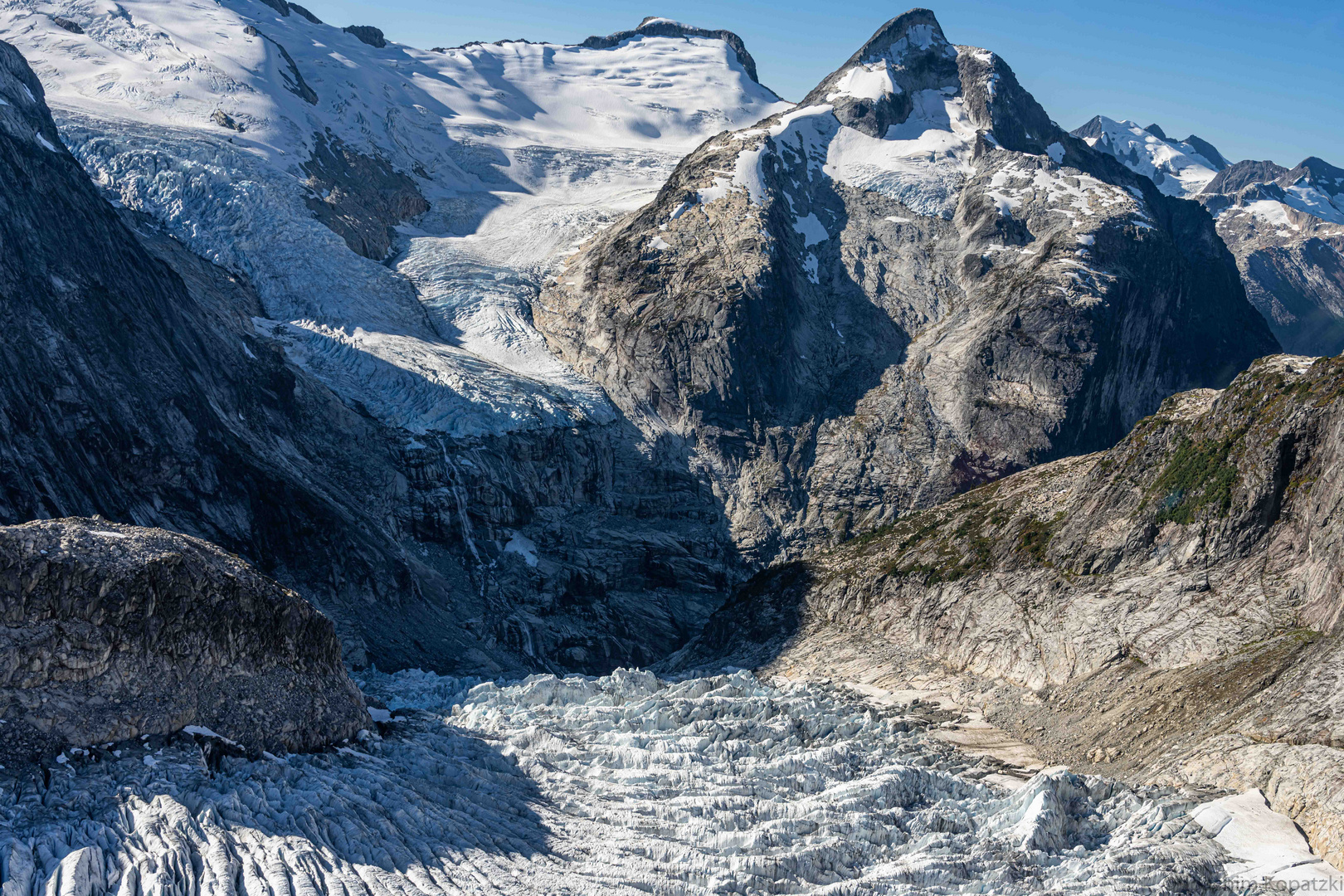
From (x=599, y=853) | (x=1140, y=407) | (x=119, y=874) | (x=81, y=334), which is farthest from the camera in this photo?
(x=1140, y=407)

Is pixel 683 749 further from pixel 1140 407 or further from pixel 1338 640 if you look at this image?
pixel 1140 407

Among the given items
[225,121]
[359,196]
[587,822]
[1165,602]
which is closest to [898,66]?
[359,196]

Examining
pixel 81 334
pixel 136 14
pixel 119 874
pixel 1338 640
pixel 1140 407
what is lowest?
pixel 119 874

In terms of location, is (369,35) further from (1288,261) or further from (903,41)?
(1288,261)

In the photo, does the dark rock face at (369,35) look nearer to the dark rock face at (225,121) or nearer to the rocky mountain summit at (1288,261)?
the dark rock face at (225,121)

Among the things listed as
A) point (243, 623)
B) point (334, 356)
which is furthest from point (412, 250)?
point (243, 623)

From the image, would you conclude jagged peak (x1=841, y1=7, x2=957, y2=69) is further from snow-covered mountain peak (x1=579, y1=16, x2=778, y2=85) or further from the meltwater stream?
the meltwater stream
